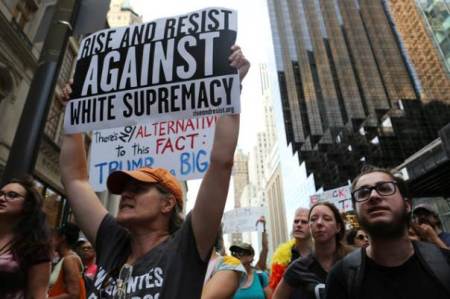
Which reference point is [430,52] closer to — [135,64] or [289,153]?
[289,153]

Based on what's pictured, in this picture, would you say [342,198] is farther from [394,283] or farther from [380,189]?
[394,283]

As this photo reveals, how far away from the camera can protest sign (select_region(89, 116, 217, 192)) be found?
3570 millimetres

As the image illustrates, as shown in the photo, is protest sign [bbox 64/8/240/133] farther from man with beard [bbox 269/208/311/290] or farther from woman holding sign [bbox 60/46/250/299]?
man with beard [bbox 269/208/311/290]

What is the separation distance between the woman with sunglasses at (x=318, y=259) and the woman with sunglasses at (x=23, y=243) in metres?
1.95

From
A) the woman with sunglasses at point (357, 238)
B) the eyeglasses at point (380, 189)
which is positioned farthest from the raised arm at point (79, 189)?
the woman with sunglasses at point (357, 238)

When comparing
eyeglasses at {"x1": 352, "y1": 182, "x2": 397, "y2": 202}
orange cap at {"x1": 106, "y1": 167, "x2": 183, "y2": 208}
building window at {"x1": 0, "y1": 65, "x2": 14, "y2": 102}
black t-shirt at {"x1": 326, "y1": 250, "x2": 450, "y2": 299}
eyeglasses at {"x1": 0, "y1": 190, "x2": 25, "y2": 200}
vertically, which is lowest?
black t-shirt at {"x1": 326, "y1": 250, "x2": 450, "y2": 299}

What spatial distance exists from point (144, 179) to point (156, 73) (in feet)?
3.49

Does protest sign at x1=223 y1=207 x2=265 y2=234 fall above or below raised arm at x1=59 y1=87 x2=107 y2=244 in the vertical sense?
above

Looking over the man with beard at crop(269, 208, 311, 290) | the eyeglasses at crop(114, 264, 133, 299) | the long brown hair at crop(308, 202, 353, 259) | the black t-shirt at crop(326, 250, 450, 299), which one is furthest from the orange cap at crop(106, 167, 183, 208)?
the man with beard at crop(269, 208, 311, 290)

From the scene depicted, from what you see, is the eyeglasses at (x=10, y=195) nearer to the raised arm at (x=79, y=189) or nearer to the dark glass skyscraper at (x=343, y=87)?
the raised arm at (x=79, y=189)

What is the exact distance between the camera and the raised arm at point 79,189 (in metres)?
1.92

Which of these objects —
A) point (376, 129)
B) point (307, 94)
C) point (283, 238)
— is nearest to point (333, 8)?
point (307, 94)

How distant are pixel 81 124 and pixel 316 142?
68.6 m

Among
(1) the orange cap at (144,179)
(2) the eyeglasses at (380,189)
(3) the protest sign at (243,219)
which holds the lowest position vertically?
(2) the eyeglasses at (380,189)
